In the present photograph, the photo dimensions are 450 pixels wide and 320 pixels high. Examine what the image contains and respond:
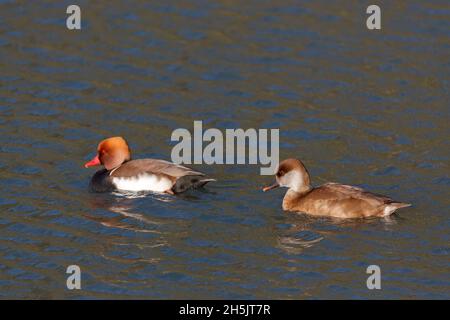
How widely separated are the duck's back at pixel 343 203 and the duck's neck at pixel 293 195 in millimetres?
65

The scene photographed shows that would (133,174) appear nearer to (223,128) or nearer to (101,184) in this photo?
(101,184)

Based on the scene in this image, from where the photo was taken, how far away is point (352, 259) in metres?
14.0

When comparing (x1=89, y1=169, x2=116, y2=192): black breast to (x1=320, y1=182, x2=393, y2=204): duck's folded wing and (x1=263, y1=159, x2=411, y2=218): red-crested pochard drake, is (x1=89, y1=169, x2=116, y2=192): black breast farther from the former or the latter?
(x1=320, y1=182, x2=393, y2=204): duck's folded wing

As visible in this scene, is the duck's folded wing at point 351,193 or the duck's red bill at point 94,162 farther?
the duck's red bill at point 94,162

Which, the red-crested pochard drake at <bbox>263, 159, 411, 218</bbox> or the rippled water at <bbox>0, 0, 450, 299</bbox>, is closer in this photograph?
the rippled water at <bbox>0, 0, 450, 299</bbox>

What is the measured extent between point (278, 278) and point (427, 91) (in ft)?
22.5

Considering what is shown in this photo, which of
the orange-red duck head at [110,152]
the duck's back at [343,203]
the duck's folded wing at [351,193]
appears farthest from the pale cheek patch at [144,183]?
the duck's folded wing at [351,193]

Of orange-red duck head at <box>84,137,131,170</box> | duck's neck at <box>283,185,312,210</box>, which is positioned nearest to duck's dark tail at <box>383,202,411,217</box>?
duck's neck at <box>283,185,312,210</box>

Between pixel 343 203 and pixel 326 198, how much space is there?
252mm

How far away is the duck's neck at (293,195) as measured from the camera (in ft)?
51.7

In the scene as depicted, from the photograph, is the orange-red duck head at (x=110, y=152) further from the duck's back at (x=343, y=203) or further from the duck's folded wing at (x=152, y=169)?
the duck's back at (x=343, y=203)

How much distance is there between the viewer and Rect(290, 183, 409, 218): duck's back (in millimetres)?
15039

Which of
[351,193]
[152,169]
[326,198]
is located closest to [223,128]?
[152,169]
